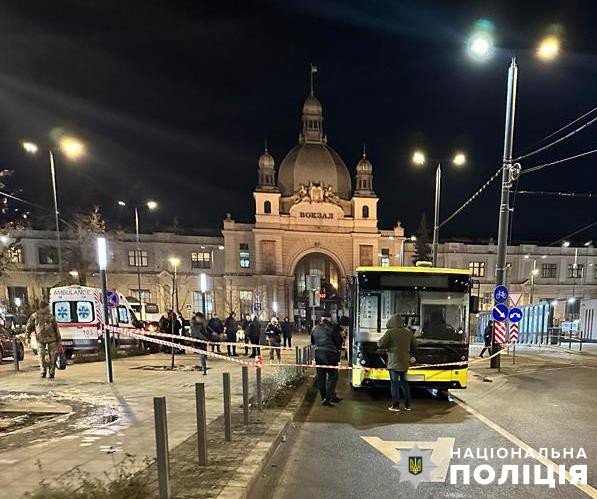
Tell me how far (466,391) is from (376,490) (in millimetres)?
6650

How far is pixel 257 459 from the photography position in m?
4.73

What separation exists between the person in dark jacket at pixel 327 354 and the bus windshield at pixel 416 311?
26.9 inches

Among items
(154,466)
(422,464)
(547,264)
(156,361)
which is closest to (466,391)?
(422,464)

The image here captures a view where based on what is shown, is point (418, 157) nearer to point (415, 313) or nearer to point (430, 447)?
point (415, 313)

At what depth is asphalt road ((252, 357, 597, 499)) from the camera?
14.3ft

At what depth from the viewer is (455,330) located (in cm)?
866

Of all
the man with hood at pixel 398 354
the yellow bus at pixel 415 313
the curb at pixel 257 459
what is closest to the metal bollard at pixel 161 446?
the curb at pixel 257 459

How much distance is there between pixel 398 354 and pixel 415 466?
109 inches

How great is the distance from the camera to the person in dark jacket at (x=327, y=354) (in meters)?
8.14

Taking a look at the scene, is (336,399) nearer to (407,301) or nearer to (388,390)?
(388,390)

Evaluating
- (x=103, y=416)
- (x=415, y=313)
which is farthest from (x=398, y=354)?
(x=103, y=416)

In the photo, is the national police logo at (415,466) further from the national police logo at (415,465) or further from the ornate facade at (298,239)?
the ornate facade at (298,239)

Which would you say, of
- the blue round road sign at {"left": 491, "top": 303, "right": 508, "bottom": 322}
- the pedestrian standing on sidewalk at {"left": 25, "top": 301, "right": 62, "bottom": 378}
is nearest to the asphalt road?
the blue round road sign at {"left": 491, "top": 303, "right": 508, "bottom": 322}

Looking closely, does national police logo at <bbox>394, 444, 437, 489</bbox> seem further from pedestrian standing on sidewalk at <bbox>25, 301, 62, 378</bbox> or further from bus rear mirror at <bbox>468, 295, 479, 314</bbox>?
pedestrian standing on sidewalk at <bbox>25, 301, 62, 378</bbox>
